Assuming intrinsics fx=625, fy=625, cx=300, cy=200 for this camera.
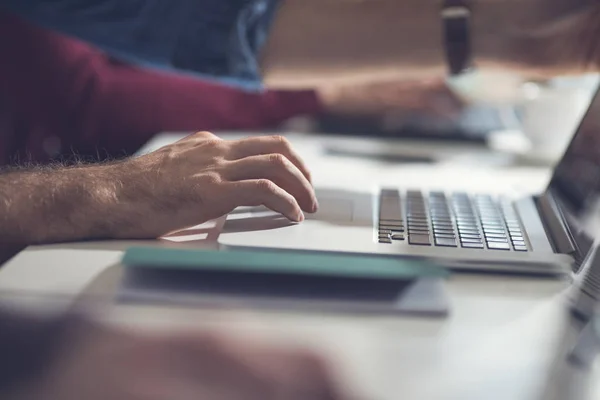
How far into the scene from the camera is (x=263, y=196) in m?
0.53

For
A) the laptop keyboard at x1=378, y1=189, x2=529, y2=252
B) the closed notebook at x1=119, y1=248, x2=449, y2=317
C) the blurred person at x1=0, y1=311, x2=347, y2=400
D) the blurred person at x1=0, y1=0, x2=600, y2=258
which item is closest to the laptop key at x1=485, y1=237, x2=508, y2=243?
the laptop keyboard at x1=378, y1=189, x2=529, y2=252

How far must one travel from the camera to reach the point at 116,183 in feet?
1.73

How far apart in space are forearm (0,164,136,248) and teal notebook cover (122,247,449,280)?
0.31 feet

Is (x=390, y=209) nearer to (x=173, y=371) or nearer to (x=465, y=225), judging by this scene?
(x=465, y=225)

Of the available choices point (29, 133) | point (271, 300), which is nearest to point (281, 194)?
point (271, 300)

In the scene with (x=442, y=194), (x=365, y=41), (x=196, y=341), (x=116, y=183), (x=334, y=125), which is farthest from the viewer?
(x=334, y=125)

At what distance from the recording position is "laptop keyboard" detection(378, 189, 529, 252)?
0.52 meters

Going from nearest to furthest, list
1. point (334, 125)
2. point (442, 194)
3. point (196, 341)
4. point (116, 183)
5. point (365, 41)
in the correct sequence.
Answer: point (196, 341) < point (116, 183) < point (442, 194) < point (365, 41) < point (334, 125)

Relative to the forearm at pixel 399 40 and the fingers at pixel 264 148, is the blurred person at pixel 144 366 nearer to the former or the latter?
the fingers at pixel 264 148

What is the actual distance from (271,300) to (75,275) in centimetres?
15

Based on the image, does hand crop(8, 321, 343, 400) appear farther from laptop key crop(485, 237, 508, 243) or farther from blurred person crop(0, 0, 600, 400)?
laptop key crop(485, 237, 508, 243)

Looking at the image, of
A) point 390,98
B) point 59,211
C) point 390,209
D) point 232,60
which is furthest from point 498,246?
point 390,98

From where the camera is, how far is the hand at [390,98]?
119 cm

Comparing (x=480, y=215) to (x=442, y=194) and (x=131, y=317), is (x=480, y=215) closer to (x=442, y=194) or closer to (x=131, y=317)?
(x=442, y=194)
